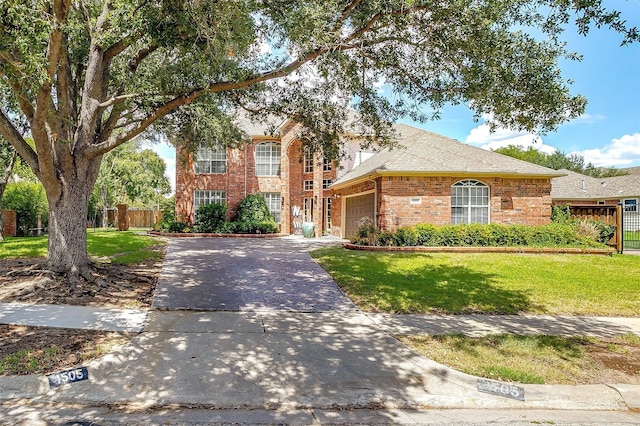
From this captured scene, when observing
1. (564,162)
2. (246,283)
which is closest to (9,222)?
(246,283)

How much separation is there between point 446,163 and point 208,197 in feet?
47.5

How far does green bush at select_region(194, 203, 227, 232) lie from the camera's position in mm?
23078

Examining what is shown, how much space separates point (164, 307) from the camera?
7.30 metres

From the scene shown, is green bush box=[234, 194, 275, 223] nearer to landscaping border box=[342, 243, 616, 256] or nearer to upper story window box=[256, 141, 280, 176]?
upper story window box=[256, 141, 280, 176]

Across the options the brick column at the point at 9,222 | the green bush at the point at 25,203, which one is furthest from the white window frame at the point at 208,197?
the brick column at the point at 9,222

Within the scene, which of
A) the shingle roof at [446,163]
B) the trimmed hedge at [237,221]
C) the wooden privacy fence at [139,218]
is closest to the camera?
the shingle roof at [446,163]

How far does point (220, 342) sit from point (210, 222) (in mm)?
18243

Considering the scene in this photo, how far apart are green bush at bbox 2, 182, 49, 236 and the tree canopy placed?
51399mm

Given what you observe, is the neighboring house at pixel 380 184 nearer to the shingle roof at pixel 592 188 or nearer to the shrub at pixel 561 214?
the shrub at pixel 561 214

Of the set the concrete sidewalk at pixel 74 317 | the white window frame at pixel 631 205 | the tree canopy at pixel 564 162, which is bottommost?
the concrete sidewalk at pixel 74 317

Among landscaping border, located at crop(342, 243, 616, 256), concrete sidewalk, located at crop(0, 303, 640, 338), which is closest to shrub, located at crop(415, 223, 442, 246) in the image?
landscaping border, located at crop(342, 243, 616, 256)

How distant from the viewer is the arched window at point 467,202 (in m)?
17.0

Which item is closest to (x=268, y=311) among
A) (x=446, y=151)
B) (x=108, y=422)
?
(x=108, y=422)

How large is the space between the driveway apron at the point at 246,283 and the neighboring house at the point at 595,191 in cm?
2376
